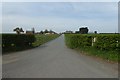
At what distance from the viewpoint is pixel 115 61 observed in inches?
526

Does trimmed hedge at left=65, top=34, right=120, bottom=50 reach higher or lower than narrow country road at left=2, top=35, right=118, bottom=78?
higher

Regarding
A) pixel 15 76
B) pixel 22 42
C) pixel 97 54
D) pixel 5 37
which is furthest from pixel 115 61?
pixel 22 42

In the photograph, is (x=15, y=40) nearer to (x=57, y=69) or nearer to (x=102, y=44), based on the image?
(x=102, y=44)

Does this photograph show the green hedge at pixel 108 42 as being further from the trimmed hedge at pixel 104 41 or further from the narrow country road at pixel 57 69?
the narrow country road at pixel 57 69

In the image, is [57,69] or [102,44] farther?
[102,44]

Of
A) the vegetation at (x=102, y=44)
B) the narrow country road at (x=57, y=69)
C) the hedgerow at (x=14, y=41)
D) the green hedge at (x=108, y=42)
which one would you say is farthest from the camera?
the hedgerow at (x=14, y=41)

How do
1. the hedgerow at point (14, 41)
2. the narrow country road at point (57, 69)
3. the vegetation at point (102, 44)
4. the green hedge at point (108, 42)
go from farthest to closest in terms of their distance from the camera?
the hedgerow at point (14, 41) → the green hedge at point (108, 42) → the vegetation at point (102, 44) → the narrow country road at point (57, 69)

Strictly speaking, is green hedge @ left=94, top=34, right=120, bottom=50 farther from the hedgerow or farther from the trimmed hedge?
the hedgerow

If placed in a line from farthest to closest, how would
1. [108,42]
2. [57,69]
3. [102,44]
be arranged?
[102,44] < [108,42] < [57,69]

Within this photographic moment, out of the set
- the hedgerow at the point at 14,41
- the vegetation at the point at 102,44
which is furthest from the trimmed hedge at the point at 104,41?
the hedgerow at the point at 14,41

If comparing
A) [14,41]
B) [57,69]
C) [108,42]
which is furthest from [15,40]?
[57,69]

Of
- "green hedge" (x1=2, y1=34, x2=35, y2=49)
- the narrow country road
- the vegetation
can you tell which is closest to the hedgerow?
"green hedge" (x1=2, y1=34, x2=35, y2=49)

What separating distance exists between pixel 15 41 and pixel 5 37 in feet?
7.10

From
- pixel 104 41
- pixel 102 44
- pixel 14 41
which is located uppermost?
pixel 104 41
